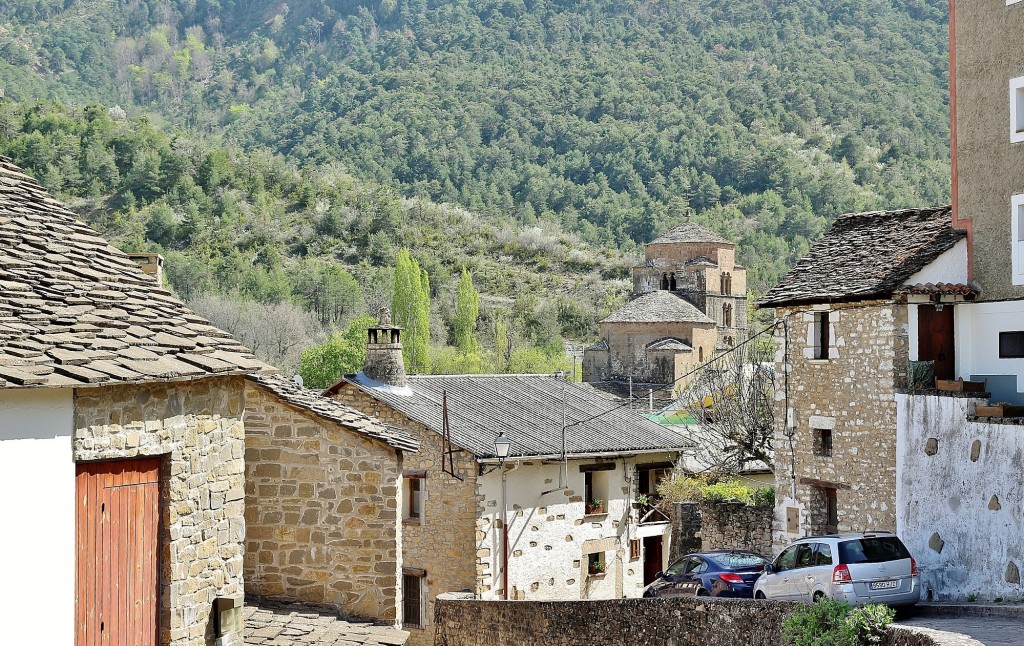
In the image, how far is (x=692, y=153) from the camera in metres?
141

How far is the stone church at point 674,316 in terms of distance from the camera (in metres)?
80.6

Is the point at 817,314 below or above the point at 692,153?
below

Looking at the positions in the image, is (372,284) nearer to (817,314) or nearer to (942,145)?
(942,145)

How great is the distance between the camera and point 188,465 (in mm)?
10250

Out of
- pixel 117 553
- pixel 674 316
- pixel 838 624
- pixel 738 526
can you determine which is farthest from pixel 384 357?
pixel 674 316

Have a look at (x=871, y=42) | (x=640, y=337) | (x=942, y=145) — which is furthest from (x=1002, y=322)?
(x=871, y=42)

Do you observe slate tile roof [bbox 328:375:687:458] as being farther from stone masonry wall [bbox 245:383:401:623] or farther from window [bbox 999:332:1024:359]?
stone masonry wall [bbox 245:383:401:623]

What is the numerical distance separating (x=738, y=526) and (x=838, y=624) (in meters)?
15.3

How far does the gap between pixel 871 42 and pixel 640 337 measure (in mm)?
84439

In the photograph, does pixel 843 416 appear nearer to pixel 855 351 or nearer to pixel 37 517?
pixel 855 351

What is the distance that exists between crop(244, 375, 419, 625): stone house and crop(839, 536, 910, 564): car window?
20.3 ft

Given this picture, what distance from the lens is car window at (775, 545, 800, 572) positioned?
17.9 metres

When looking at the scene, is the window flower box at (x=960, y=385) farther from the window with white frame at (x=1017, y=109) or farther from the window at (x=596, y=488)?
the window at (x=596, y=488)

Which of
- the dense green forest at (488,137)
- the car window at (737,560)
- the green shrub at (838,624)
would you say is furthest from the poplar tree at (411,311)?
the green shrub at (838,624)
